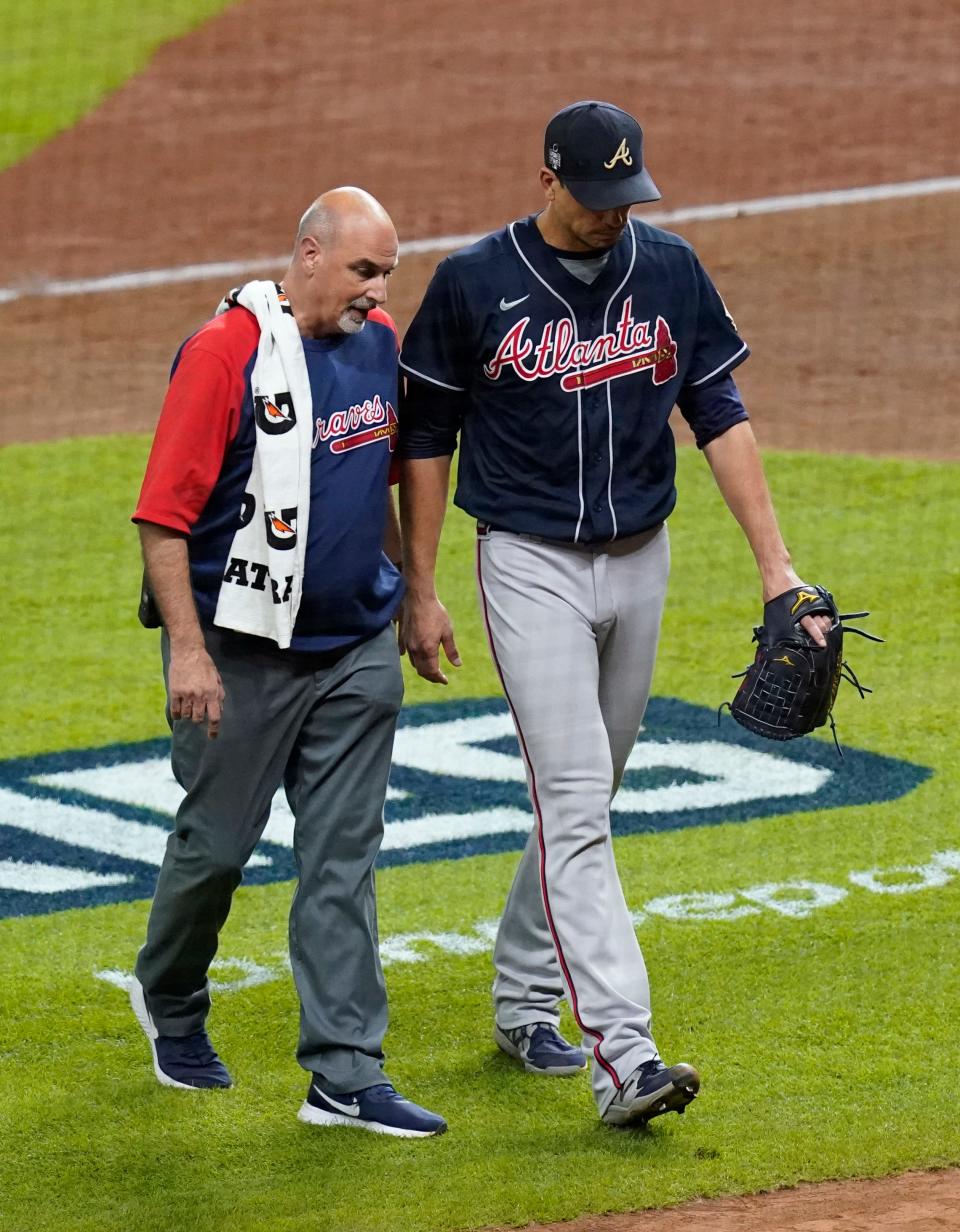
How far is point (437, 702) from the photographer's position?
27.5ft

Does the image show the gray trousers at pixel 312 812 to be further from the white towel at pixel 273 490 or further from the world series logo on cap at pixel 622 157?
the world series logo on cap at pixel 622 157

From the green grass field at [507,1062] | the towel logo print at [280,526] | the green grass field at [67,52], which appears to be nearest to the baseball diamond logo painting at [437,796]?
the green grass field at [507,1062]

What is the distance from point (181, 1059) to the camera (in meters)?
Answer: 4.82

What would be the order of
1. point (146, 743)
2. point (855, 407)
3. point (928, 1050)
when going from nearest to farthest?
point (928, 1050) < point (146, 743) < point (855, 407)

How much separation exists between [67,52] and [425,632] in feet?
78.1

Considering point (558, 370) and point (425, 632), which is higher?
point (558, 370)

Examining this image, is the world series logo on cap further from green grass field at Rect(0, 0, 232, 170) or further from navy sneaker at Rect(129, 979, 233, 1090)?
green grass field at Rect(0, 0, 232, 170)

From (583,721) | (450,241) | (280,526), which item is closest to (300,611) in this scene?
(280,526)

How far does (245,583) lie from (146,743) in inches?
143

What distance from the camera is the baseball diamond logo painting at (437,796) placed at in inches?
262

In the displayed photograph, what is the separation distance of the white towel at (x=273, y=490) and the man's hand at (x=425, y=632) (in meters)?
0.41

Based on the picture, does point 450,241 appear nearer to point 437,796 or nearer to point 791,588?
point 437,796

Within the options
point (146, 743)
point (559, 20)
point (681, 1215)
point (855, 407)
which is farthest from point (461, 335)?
point (559, 20)

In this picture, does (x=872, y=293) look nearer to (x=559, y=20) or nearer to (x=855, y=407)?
(x=855, y=407)
